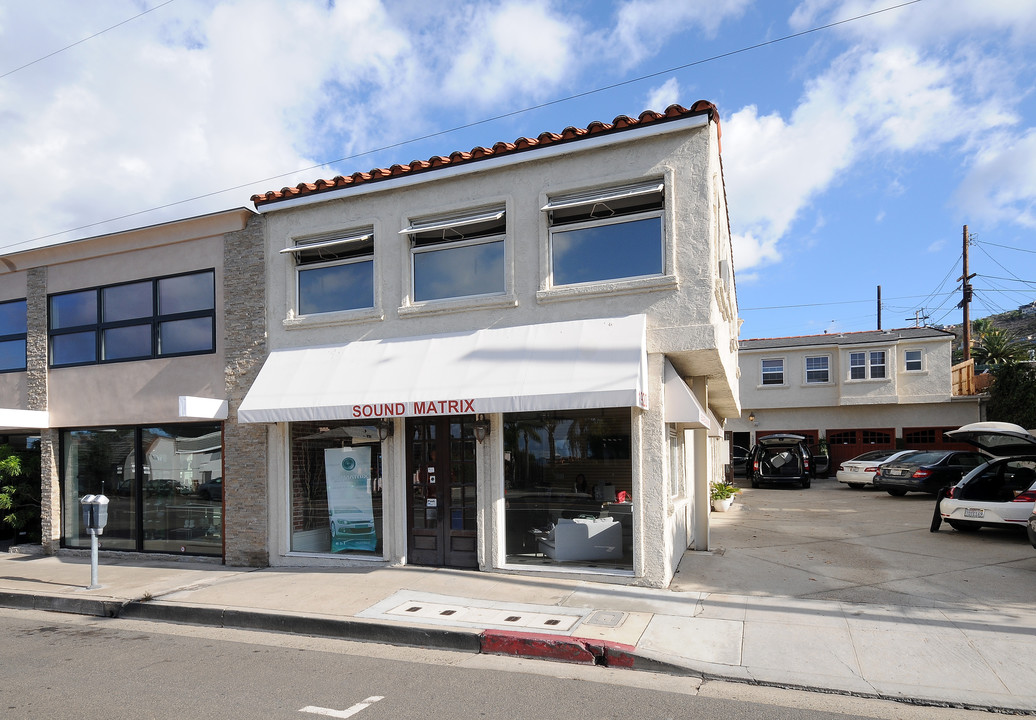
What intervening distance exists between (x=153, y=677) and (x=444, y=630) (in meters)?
2.60

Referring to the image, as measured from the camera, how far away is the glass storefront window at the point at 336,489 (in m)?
10.2

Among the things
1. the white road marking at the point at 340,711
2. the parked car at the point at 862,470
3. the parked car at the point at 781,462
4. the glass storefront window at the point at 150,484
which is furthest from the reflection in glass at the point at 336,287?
the parked car at the point at 862,470

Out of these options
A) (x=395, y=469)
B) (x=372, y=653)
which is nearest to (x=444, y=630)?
(x=372, y=653)

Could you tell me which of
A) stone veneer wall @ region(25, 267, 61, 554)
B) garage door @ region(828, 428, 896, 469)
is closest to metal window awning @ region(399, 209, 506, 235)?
stone veneer wall @ region(25, 267, 61, 554)

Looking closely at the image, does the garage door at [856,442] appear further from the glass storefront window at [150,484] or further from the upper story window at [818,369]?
the glass storefront window at [150,484]

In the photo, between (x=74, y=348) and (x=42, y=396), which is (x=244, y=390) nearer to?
(x=74, y=348)

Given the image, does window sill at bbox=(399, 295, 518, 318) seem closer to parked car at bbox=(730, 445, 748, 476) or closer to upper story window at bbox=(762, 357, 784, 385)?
parked car at bbox=(730, 445, 748, 476)

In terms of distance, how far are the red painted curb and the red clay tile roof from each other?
20.0 feet

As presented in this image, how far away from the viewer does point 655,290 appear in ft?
28.6

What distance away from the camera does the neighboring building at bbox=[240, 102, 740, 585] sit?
28.2 feet

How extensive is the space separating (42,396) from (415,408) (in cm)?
833

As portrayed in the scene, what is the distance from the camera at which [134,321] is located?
1198 cm

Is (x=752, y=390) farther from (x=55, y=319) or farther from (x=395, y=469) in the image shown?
(x=55, y=319)

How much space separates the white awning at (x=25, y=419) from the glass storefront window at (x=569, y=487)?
29.5 feet
